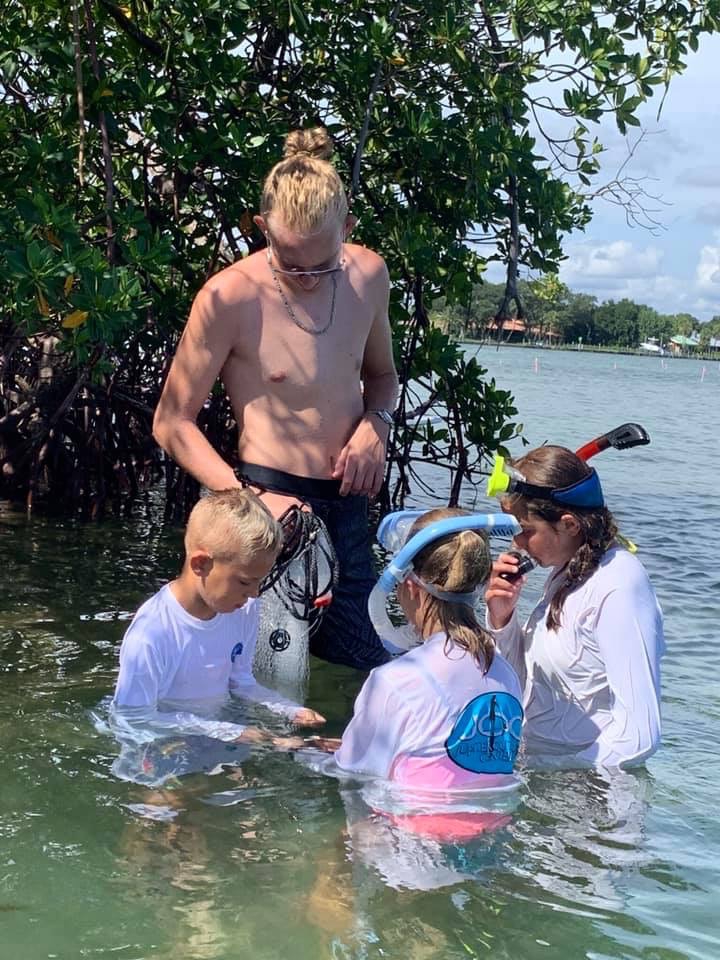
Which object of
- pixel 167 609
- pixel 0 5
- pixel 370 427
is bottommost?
A: pixel 167 609

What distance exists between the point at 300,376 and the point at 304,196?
60 cm

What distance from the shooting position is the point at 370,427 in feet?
13.1

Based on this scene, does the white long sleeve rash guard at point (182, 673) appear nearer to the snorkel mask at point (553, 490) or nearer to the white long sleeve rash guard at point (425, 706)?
the white long sleeve rash guard at point (425, 706)

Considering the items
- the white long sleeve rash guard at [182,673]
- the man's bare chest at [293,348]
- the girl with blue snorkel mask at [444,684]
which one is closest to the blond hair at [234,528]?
the white long sleeve rash guard at [182,673]

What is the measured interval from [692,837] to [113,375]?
5060 mm

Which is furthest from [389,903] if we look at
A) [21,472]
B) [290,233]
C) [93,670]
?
[21,472]

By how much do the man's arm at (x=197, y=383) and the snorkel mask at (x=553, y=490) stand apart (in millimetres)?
793

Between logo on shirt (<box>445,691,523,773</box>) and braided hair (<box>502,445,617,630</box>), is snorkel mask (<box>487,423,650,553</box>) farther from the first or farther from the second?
logo on shirt (<box>445,691,523,773</box>)

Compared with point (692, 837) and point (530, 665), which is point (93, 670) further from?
point (692, 837)

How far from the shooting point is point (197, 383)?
3840 mm

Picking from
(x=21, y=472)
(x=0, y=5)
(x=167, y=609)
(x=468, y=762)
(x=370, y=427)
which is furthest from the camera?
(x=21, y=472)

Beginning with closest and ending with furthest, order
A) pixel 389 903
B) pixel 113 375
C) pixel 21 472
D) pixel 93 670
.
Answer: pixel 389 903, pixel 93 670, pixel 113 375, pixel 21 472

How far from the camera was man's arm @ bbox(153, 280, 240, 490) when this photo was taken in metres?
3.79

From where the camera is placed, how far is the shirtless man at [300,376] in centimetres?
379
